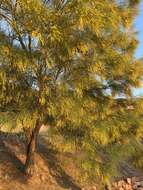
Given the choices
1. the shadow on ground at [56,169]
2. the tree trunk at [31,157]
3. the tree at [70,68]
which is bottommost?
the shadow on ground at [56,169]

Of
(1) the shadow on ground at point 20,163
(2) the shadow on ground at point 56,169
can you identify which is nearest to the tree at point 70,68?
(1) the shadow on ground at point 20,163

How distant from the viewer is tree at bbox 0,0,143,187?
12602mm

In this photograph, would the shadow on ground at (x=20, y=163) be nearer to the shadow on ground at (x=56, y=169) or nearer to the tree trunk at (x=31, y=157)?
the shadow on ground at (x=56, y=169)

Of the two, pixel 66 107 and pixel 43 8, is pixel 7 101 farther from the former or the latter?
pixel 43 8

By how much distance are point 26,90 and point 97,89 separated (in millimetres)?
2795

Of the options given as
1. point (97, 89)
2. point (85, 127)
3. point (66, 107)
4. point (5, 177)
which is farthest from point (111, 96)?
point (5, 177)

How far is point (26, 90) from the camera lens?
1371cm

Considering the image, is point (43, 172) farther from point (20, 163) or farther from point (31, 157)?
point (31, 157)

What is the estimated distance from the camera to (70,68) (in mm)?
13688

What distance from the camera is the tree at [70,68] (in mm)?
12602

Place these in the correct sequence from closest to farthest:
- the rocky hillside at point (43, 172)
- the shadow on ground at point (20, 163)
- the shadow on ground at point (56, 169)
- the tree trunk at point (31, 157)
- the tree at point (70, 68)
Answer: the tree at point (70, 68)
the rocky hillside at point (43, 172)
the shadow on ground at point (20, 163)
the tree trunk at point (31, 157)
the shadow on ground at point (56, 169)

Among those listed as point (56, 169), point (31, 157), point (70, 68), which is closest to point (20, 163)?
point (31, 157)

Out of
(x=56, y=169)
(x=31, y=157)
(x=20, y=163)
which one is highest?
(x=31, y=157)

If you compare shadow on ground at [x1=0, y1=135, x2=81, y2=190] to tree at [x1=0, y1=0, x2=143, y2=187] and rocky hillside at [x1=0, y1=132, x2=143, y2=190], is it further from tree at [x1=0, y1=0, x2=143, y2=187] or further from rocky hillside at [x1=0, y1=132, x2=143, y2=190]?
tree at [x1=0, y1=0, x2=143, y2=187]
